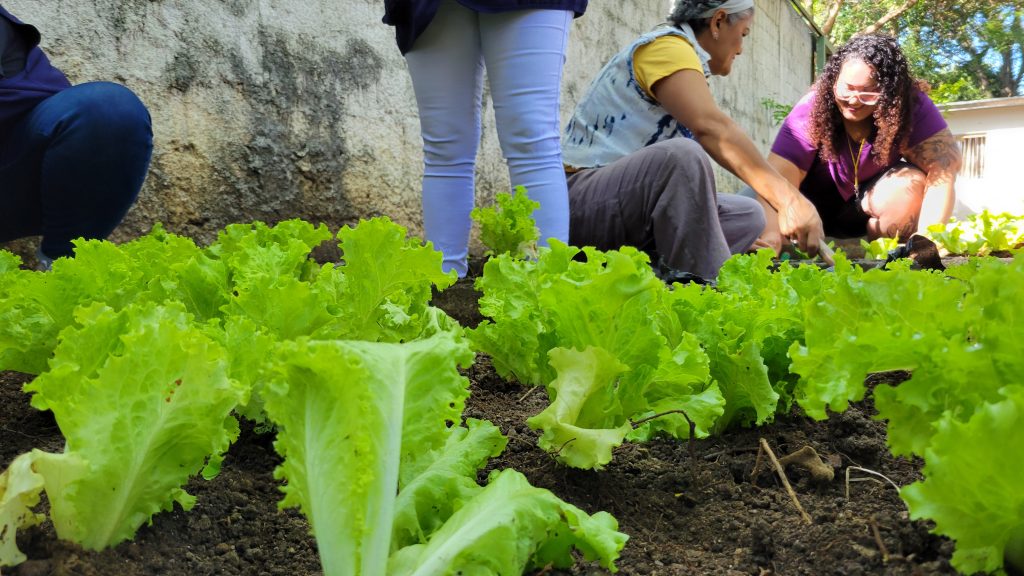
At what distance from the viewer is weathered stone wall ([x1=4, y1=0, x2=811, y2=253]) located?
3.38 meters

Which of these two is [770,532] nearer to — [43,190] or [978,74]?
[43,190]

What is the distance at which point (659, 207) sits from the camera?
3.57m

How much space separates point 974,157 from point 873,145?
1023 centimetres

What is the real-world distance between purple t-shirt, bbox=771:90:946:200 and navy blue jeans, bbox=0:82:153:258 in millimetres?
4105

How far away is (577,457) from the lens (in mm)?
1296

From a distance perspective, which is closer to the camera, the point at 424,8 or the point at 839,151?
the point at 424,8

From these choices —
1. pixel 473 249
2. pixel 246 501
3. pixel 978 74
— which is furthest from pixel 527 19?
pixel 978 74

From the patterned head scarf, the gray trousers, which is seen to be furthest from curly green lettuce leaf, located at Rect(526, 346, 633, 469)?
the patterned head scarf

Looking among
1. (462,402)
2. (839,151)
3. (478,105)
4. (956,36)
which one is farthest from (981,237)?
(956,36)

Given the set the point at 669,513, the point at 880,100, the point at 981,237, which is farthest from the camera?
the point at 981,237

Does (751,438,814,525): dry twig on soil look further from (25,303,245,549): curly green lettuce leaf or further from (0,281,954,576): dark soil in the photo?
(25,303,245,549): curly green lettuce leaf

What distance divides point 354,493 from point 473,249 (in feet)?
14.2

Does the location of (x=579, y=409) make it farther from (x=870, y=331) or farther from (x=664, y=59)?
(x=664, y=59)

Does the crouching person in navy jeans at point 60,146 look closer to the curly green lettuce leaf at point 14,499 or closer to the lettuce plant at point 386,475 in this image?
the curly green lettuce leaf at point 14,499
